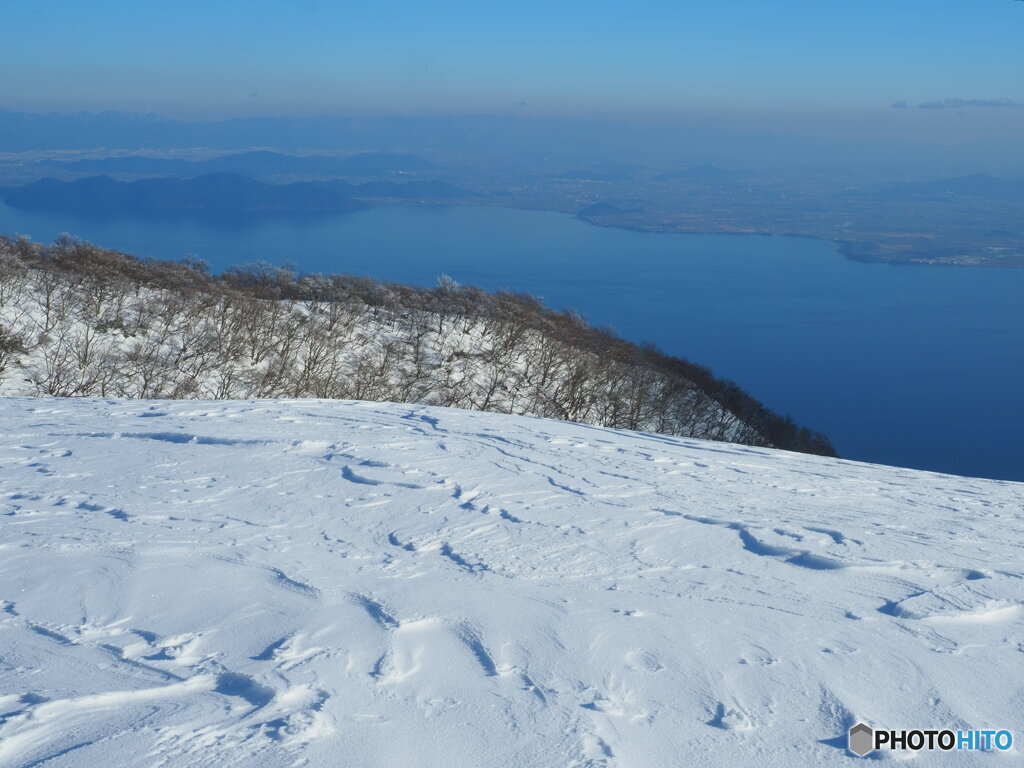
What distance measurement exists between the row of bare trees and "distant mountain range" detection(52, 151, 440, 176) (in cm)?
7906

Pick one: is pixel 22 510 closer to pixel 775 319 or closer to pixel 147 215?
pixel 775 319

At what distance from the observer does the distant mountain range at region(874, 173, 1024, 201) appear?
13512 centimetres

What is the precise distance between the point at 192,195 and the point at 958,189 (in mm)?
123454

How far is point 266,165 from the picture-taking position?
118 metres

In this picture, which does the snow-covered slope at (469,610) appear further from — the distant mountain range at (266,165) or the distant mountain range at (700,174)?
the distant mountain range at (700,174)

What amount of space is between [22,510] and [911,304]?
245 feet

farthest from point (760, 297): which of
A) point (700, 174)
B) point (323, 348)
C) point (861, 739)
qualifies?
point (700, 174)

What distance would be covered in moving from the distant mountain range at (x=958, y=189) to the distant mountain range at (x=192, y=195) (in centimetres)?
8587

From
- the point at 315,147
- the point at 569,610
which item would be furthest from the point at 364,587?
the point at 315,147

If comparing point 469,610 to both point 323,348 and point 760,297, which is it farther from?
point 760,297

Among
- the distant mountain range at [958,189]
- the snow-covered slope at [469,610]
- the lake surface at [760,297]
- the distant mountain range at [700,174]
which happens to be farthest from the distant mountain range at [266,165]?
the snow-covered slope at [469,610]

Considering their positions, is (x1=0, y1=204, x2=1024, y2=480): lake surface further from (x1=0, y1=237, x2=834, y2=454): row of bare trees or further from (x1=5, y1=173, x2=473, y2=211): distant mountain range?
(x1=0, y1=237, x2=834, y2=454): row of bare trees

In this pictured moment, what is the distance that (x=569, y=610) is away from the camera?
431 cm

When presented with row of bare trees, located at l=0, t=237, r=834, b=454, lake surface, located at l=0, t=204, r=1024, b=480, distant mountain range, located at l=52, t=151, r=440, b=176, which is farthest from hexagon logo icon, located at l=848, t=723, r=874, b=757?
distant mountain range, located at l=52, t=151, r=440, b=176
